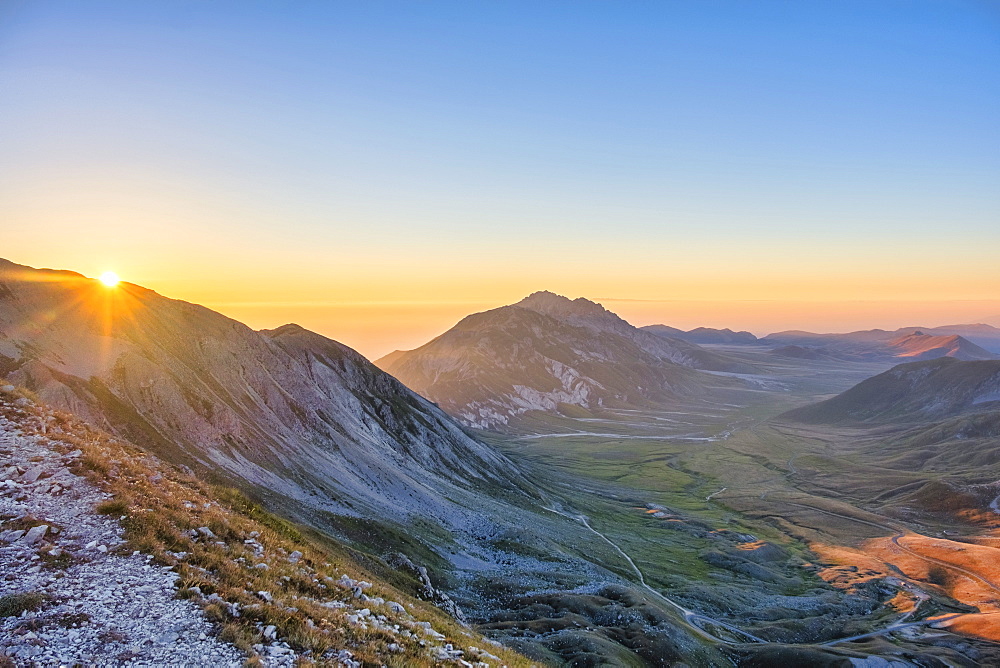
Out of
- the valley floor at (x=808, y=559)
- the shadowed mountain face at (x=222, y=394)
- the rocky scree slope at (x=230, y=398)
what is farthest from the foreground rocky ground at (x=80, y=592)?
the valley floor at (x=808, y=559)

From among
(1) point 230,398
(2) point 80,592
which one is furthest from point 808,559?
(2) point 80,592

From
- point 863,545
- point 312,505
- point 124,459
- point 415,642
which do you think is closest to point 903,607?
point 863,545

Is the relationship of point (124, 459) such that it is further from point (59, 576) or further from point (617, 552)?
point (617, 552)

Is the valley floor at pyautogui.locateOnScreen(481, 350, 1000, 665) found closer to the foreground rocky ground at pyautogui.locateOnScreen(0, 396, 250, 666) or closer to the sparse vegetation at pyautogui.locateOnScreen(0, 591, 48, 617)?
the foreground rocky ground at pyautogui.locateOnScreen(0, 396, 250, 666)

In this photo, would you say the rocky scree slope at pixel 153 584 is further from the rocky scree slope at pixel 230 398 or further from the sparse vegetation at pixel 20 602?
the rocky scree slope at pixel 230 398

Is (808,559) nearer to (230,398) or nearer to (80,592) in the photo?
(230,398)

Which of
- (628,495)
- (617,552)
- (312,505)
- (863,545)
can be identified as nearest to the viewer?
(312,505)

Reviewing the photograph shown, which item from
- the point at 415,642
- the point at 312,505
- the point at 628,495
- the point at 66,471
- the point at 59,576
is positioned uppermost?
the point at 66,471
